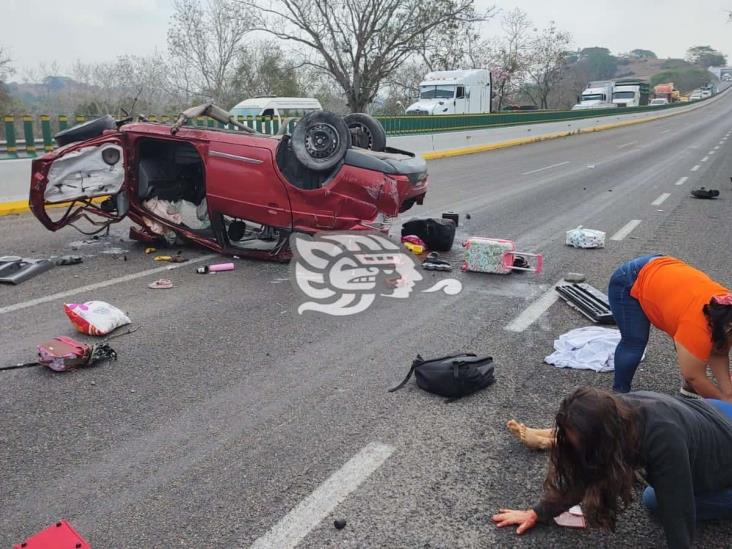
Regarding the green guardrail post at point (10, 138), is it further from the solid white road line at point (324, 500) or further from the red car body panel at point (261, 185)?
the solid white road line at point (324, 500)

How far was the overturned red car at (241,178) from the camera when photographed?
23.1 feet

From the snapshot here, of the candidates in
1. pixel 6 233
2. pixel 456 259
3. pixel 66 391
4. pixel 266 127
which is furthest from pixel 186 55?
pixel 66 391

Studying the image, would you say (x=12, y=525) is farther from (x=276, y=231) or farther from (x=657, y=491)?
(x=276, y=231)

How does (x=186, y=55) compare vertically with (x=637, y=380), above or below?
above

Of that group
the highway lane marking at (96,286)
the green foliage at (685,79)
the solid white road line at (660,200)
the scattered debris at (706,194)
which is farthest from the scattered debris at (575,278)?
the green foliage at (685,79)

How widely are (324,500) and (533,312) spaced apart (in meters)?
3.34

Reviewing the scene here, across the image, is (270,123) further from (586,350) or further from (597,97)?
(597,97)

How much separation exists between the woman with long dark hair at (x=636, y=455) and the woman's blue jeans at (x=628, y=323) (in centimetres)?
129

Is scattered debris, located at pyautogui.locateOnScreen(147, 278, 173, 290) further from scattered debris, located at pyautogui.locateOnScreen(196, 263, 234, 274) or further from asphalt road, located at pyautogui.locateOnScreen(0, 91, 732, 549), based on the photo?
scattered debris, located at pyautogui.locateOnScreen(196, 263, 234, 274)

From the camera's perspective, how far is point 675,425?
234 centimetres

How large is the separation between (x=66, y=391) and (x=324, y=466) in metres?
1.88

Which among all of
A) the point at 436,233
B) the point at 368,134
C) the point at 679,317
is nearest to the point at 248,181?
the point at 368,134

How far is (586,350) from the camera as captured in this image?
4.61 meters

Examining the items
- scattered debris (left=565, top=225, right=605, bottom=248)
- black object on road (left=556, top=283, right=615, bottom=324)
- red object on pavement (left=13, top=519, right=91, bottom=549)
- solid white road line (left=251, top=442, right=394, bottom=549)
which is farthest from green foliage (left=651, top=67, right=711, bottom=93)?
red object on pavement (left=13, top=519, right=91, bottom=549)
